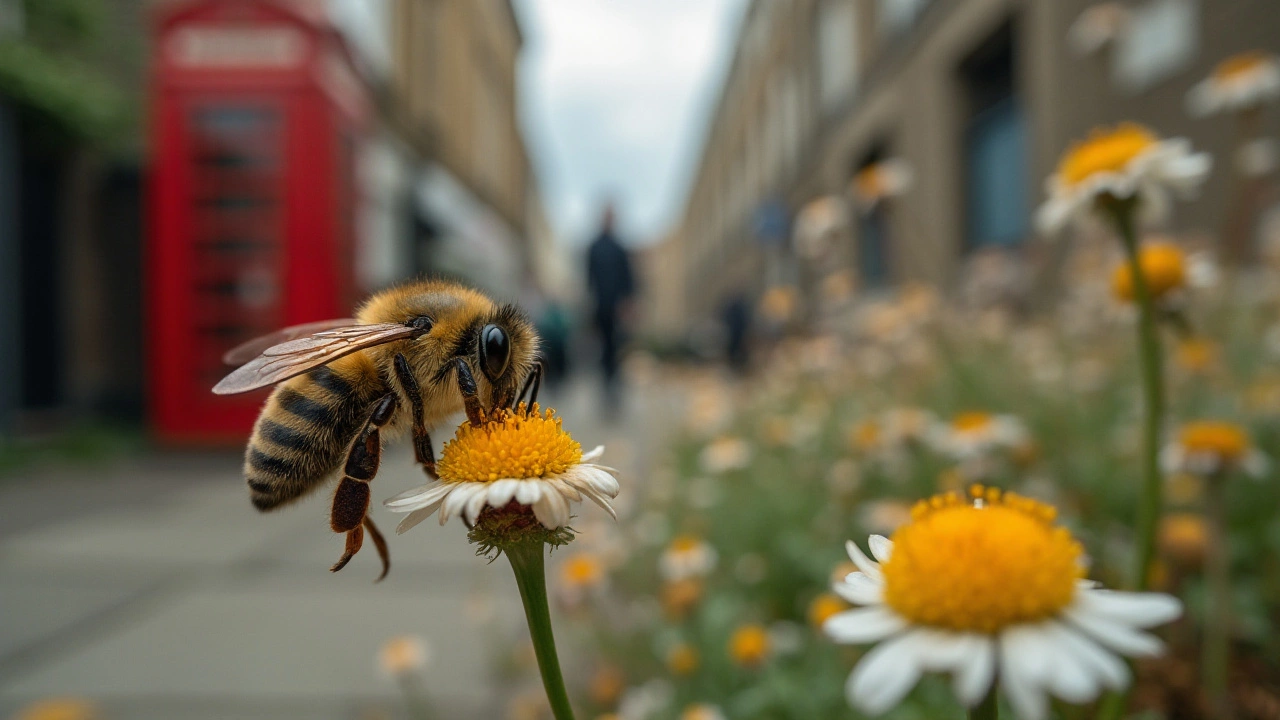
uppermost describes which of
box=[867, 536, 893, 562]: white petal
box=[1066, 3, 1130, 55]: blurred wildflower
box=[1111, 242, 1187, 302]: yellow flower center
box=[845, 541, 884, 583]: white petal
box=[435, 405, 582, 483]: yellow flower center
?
box=[1066, 3, 1130, 55]: blurred wildflower

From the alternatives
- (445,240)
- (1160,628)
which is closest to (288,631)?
(1160,628)

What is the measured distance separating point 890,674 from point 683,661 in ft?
3.99

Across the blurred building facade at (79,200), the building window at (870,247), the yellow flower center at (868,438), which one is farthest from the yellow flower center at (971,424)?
the building window at (870,247)

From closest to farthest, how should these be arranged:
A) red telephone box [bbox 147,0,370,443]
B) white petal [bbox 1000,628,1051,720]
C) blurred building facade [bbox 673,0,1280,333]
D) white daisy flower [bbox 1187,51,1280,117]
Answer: white petal [bbox 1000,628,1051,720] → white daisy flower [bbox 1187,51,1280,117] → blurred building facade [bbox 673,0,1280,333] → red telephone box [bbox 147,0,370,443]

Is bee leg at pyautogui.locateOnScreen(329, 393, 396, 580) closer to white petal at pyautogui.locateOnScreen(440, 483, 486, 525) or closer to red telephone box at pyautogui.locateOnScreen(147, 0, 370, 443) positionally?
white petal at pyautogui.locateOnScreen(440, 483, 486, 525)

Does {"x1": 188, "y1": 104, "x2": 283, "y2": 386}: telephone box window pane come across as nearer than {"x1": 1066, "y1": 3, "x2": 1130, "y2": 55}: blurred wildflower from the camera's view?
No

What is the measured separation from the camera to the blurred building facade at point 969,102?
16.2 feet

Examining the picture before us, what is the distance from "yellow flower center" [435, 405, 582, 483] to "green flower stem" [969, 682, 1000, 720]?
13.5 inches

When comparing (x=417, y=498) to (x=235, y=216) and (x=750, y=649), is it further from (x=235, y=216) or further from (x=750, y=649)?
(x=235, y=216)

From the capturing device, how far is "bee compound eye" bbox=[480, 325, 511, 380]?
2.68 feet

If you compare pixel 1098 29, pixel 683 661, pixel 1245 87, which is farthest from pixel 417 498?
pixel 1098 29

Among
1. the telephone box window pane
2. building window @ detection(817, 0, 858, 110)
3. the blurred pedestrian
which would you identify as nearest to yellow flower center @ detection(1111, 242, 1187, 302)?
the telephone box window pane

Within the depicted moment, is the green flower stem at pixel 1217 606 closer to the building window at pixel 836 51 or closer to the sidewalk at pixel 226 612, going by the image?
the sidewalk at pixel 226 612

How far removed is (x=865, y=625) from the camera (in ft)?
1.54
